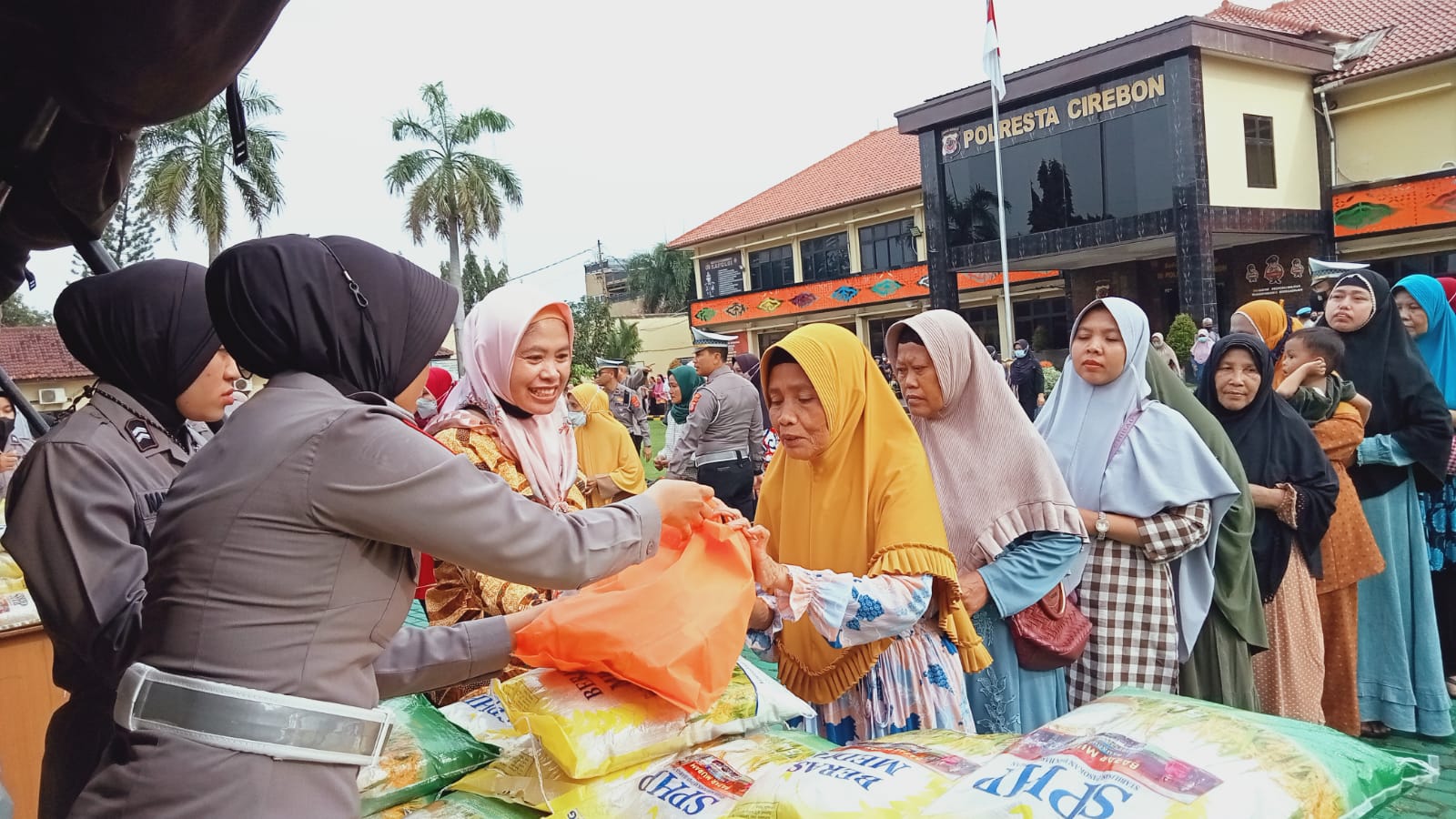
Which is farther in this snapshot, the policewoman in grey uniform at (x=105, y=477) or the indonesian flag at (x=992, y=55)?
the indonesian flag at (x=992, y=55)

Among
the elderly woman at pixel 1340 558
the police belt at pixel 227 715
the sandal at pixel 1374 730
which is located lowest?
the sandal at pixel 1374 730

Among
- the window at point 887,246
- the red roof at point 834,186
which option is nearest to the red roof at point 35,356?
the red roof at point 834,186

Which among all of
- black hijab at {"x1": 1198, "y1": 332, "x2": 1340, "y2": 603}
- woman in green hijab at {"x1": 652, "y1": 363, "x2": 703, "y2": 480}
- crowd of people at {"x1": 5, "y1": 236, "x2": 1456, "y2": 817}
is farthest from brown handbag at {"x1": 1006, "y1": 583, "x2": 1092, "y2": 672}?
woman in green hijab at {"x1": 652, "y1": 363, "x2": 703, "y2": 480}

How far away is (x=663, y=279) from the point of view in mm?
47406

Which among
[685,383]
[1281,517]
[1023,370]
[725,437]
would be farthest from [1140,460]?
[1023,370]

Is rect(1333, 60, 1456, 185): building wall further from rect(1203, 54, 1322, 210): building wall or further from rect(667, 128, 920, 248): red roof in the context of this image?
rect(667, 128, 920, 248): red roof

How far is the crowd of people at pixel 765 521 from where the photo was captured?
1280 mm

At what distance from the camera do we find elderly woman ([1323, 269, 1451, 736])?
4.02 m

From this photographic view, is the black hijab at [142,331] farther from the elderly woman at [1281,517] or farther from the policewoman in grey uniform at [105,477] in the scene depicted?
the elderly woman at [1281,517]

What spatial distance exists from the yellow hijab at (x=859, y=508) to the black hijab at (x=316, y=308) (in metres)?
0.97

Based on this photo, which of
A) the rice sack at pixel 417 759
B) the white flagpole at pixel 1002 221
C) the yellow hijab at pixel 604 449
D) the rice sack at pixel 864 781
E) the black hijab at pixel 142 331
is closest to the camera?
the rice sack at pixel 864 781

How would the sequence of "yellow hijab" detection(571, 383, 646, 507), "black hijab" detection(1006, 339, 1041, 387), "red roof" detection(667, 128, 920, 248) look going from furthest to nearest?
"red roof" detection(667, 128, 920, 248)
"black hijab" detection(1006, 339, 1041, 387)
"yellow hijab" detection(571, 383, 646, 507)

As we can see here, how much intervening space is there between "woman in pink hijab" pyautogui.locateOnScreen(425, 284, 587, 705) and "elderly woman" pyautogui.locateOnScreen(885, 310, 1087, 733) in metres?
1.02

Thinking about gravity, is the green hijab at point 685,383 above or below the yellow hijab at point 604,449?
above
